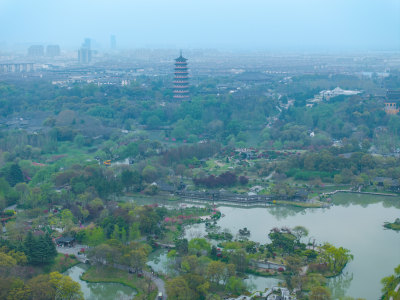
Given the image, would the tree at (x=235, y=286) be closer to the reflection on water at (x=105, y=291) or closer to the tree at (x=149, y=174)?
the reflection on water at (x=105, y=291)

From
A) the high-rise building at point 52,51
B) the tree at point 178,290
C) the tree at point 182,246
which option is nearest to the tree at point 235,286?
the tree at point 178,290

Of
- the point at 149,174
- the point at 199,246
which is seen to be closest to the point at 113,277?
the point at 199,246

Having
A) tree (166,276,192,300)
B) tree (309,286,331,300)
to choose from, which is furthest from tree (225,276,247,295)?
tree (309,286,331,300)

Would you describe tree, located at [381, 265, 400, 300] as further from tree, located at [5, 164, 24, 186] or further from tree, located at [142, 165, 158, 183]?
tree, located at [5, 164, 24, 186]

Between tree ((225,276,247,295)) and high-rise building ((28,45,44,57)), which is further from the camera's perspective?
high-rise building ((28,45,44,57))

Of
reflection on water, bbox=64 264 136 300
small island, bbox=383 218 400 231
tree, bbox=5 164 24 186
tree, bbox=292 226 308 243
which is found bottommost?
reflection on water, bbox=64 264 136 300

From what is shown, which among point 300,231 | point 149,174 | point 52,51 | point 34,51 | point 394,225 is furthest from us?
point 52,51

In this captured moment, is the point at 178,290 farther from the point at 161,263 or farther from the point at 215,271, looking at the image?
the point at 161,263
